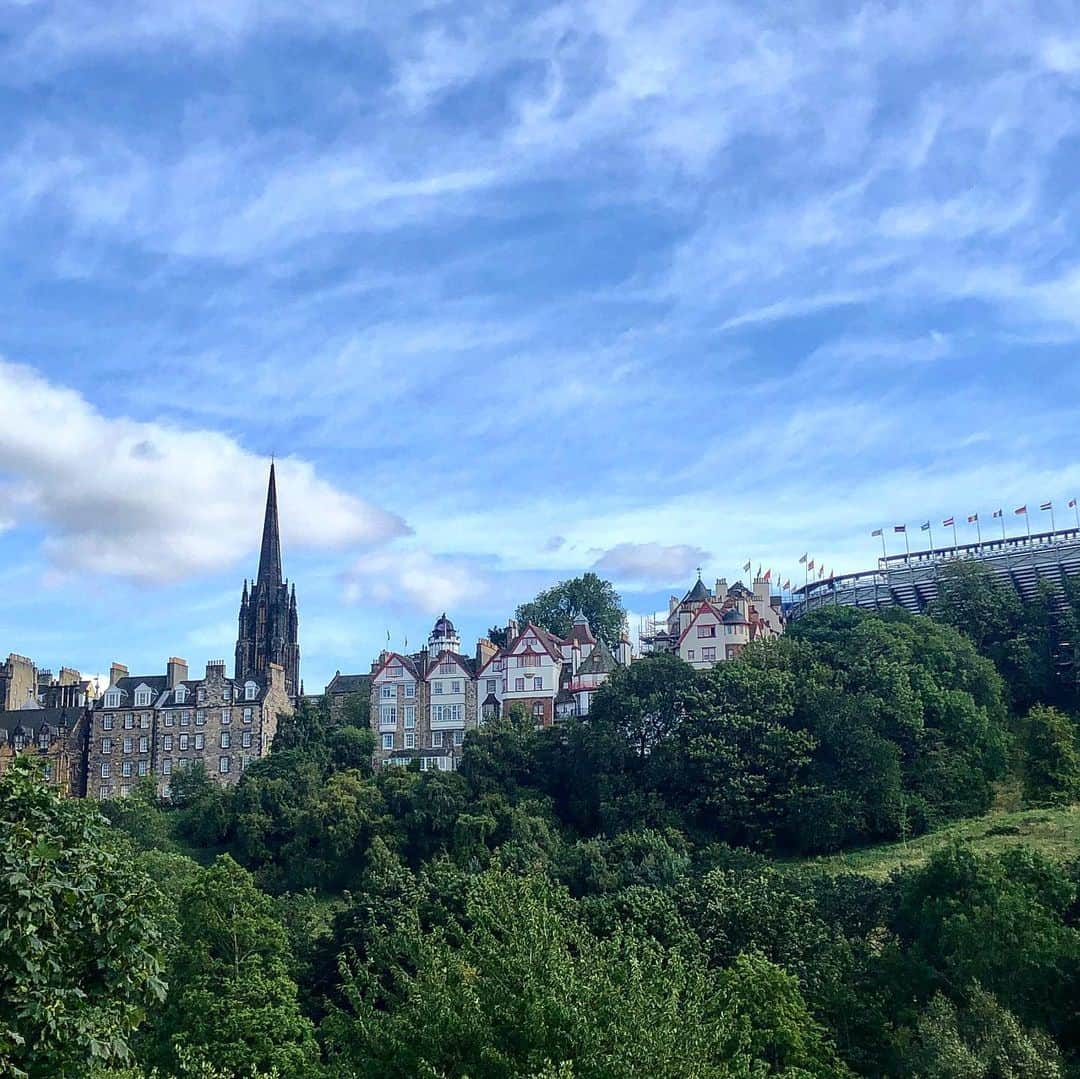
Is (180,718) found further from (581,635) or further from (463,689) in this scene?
(581,635)

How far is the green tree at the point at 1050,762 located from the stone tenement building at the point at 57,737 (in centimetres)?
6707

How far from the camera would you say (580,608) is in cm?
12600

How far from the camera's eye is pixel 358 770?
93.9 meters

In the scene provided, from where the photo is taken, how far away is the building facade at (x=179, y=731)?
106688 mm

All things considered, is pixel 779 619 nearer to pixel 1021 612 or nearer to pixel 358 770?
pixel 1021 612

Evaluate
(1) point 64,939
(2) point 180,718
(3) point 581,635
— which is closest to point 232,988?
(1) point 64,939

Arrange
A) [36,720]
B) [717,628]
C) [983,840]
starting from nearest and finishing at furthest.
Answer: [983,840] < [717,628] < [36,720]

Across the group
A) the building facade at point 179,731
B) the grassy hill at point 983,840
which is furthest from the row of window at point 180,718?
the grassy hill at point 983,840

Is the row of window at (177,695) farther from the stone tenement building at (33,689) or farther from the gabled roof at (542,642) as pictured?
the gabled roof at (542,642)

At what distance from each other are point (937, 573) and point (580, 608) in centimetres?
3096

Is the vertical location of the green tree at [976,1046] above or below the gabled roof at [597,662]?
below

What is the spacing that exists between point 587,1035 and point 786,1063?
518 inches

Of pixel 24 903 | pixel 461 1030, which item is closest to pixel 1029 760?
pixel 461 1030

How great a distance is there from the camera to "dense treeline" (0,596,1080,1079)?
84.4ft
